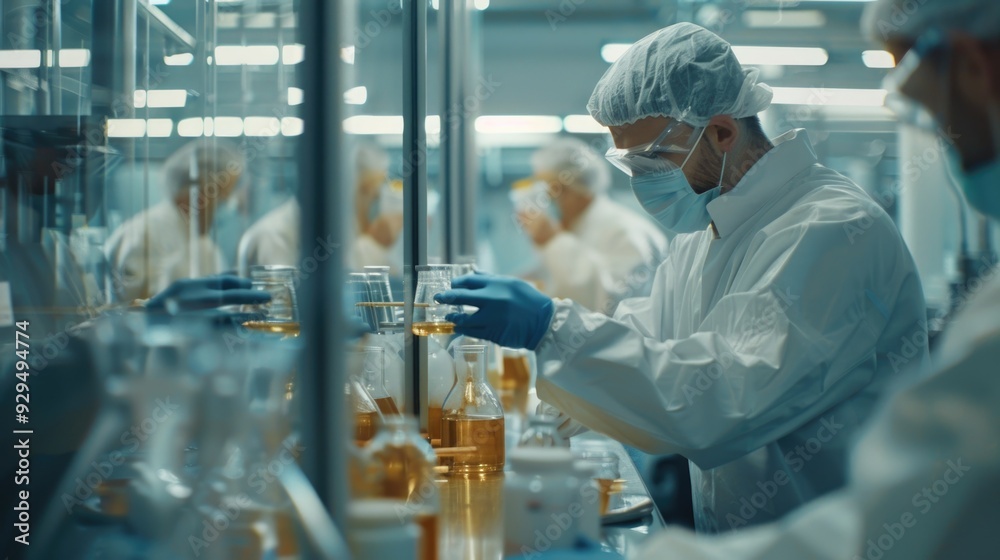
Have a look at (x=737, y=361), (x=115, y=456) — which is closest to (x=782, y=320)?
(x=737, y=361)

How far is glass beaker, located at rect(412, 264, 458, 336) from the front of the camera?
1459mm

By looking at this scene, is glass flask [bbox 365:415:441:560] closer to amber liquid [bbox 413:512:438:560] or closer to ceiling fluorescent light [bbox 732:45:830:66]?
amber liquid [bbox 413:512:438:560]

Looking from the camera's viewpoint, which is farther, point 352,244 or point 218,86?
point 218,86

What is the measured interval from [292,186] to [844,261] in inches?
42.6

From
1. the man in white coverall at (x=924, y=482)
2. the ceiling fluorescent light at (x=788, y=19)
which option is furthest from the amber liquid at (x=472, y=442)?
the ceiling fluorescent light at (x=788, y=19)

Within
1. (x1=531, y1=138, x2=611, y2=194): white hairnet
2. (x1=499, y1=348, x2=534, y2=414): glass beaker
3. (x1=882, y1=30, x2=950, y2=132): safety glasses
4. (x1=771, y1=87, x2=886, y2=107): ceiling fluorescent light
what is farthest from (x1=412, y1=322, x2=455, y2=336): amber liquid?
(x1=771, y1=87, x2=886, y2=107): ceiling fluorescent light

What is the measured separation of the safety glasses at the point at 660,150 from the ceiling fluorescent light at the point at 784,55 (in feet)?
16.4

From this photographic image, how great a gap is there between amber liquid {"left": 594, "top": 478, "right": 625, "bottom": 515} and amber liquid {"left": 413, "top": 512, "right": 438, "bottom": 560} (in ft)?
1.18

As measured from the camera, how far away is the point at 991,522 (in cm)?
70

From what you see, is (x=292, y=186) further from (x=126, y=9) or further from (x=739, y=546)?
(x=739, y=546)

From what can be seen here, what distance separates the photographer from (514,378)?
245 cm

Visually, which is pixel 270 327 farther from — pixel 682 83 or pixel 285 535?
pixel 682 83

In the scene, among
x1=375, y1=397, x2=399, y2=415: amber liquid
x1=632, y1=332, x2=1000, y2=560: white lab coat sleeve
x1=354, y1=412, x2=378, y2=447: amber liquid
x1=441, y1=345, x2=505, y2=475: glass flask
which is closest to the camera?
x1=632, y1=332, x2=1000, y2=560: white lab coat sleeve

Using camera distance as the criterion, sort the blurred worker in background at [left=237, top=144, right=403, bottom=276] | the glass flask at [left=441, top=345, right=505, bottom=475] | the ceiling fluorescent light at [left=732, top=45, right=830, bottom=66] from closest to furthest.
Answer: the blurred worker in background at [left=237, top=144, right=403, bottom=276] → the glass flask at [left=441, top=345, right=505, bottom=475] → the ceiling fluorescent light at [left=732, top=45, right=830, bottom=66]
